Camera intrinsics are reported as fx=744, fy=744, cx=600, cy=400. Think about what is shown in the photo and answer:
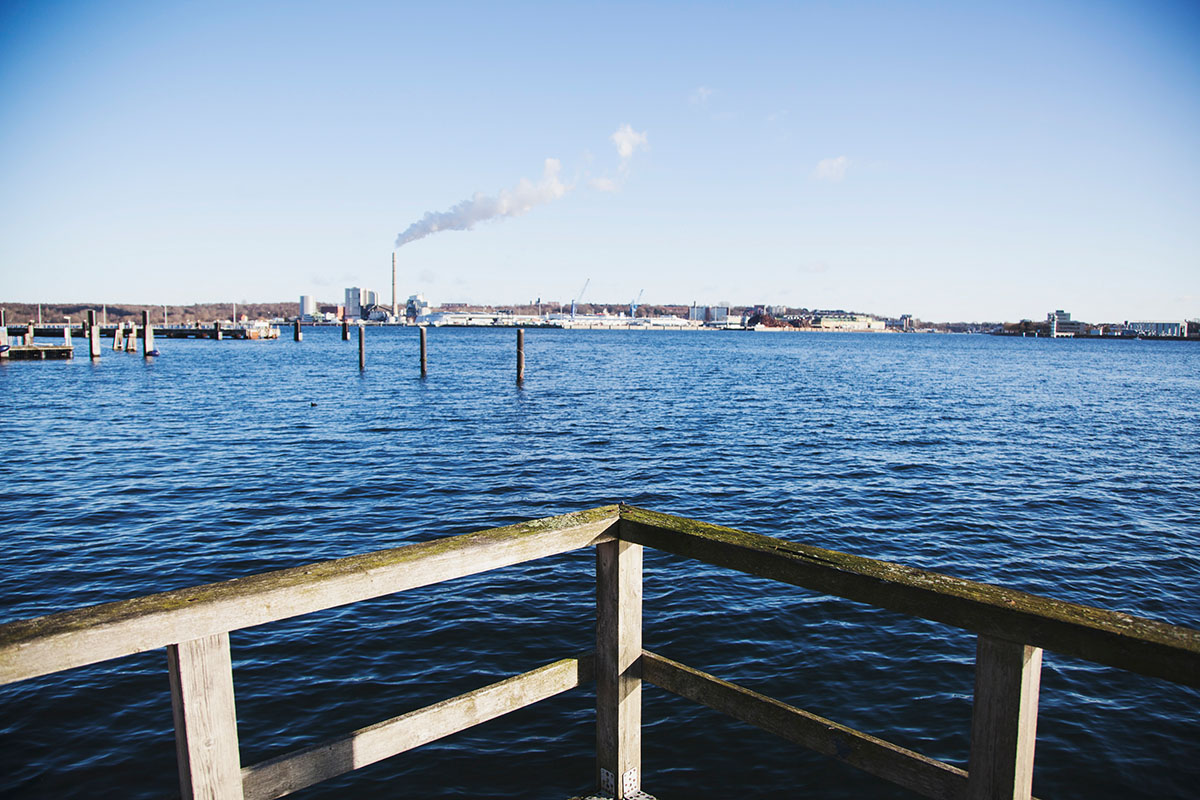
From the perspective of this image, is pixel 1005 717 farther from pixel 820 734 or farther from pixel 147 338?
pixel 147 338

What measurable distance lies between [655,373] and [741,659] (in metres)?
54.6

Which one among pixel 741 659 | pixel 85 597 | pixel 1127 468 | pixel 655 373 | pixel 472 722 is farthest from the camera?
pixel 655 373

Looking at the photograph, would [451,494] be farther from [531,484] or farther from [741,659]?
[741,659]

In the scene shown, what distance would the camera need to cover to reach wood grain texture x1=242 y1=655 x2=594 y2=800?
2.94 metres

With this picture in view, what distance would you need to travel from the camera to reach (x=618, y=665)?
3785mm

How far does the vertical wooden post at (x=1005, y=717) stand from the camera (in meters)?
2.53

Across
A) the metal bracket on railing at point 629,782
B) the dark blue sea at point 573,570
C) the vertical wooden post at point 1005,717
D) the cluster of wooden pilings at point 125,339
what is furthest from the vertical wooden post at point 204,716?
the cluster of wooden pilings at point 125,339

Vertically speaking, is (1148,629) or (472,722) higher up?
(1148,629)

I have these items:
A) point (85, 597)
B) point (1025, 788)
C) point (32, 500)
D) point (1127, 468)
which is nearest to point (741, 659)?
point (1025, 788)

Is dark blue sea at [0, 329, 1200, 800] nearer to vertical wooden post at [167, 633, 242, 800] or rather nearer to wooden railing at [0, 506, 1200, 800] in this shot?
wooden railing at [0, 506, 1200, 800]

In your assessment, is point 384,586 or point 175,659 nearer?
point 175,659

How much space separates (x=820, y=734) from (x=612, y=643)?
1058 mm

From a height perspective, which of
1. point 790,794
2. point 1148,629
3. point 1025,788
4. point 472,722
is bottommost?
point 790,794

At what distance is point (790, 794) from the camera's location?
22.6 ft
